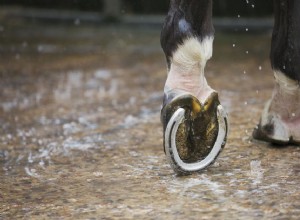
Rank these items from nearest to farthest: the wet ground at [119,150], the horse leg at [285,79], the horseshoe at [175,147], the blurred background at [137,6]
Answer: the wet ground at [119,150]
the horseshoe at [175,147]
the horse leg at [285,79]
the blurred background at [137,6]

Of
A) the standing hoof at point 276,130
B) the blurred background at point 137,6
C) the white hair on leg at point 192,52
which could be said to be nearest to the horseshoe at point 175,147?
the white hair on leg at point 192,52

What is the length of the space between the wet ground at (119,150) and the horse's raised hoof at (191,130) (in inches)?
1.7

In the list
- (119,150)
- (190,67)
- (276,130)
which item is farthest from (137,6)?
(190,67)

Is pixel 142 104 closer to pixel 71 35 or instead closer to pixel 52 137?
pixel 52 137

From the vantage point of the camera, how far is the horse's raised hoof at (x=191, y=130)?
1.71 metres

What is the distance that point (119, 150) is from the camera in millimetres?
2178

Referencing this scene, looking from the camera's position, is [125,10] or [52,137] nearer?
[52,137]

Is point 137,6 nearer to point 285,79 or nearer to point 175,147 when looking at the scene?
point 285,79

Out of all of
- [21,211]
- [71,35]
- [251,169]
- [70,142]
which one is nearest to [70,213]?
[21,211]

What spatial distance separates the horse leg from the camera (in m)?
1.96

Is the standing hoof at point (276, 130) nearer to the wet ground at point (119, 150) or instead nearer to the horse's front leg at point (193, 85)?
the wet ground at point (119, 150)

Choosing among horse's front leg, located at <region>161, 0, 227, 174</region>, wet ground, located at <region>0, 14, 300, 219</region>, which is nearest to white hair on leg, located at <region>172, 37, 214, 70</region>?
horse's front leg, located at <region>161, 0, 227, 174</region>

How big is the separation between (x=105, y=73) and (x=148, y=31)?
2.02 meters

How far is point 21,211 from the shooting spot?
159 centimetres
